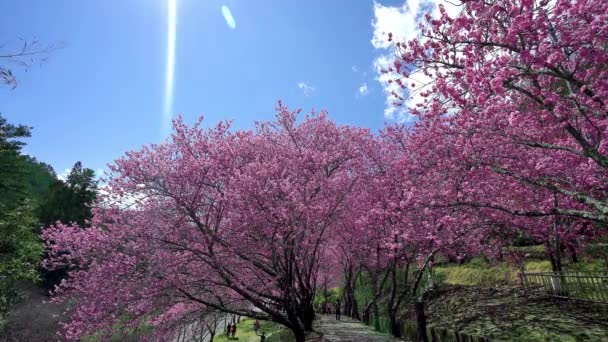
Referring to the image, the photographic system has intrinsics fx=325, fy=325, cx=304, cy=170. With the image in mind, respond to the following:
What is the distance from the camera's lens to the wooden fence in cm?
1038

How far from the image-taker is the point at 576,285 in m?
11.2

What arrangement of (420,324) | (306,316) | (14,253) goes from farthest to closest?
(14,253)
(306,316)
(420,324)

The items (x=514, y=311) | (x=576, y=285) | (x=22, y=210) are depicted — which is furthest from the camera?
(x=22, y=210)

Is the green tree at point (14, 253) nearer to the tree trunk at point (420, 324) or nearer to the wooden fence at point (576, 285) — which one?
the tree trunk at point (420, 324)

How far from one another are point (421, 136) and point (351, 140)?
325 centimetres

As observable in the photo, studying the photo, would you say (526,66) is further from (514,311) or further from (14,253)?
(14,253)

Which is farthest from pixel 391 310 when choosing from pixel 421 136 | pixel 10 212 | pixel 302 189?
pixel 10 212

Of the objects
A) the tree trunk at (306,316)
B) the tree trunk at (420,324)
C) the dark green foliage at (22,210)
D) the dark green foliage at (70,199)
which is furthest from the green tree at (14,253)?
the tree trunk at (420,324)

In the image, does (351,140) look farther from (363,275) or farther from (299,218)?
(363,275)

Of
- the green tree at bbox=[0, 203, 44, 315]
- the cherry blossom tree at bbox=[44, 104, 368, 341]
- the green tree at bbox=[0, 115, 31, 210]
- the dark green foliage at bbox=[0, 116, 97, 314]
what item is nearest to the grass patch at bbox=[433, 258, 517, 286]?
the cherry blossom tree at bbox=[44, 104, 368, 341]

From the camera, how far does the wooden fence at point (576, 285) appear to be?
1038cm

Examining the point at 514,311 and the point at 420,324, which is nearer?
the point at 420,324

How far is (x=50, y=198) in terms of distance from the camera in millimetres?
42344

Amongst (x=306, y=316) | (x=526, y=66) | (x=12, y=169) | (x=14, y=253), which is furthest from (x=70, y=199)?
(x=526, y=66)
